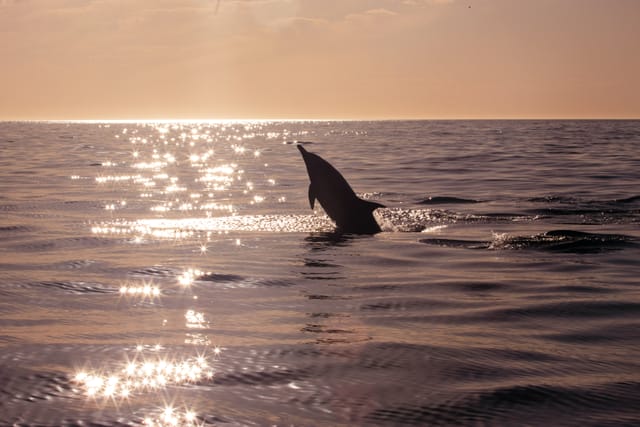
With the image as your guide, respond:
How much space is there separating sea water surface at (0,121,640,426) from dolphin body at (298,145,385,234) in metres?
0.45

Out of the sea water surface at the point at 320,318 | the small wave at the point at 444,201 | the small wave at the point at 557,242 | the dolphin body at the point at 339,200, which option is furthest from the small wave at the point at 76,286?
the small wave at the point at 444,201

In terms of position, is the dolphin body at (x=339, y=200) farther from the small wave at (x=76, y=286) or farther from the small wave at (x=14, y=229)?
the small wave at (x=76, y=286)

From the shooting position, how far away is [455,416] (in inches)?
188

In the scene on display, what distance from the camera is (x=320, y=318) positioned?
7.31 meters

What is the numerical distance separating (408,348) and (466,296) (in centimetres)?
242

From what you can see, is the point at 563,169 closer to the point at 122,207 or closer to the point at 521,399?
the point at 122,207

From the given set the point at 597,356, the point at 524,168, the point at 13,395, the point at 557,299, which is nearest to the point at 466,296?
the point at 557,299

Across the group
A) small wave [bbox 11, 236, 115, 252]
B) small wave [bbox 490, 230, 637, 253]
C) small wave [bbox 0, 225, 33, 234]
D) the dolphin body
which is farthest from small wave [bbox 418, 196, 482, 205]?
small wave [bbox 0, 225, 33, 234]

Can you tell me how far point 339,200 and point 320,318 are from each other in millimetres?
6743

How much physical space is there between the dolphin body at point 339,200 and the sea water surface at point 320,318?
45cm

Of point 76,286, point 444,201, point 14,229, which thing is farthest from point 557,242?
point 14,229

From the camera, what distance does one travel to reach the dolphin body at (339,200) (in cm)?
1384

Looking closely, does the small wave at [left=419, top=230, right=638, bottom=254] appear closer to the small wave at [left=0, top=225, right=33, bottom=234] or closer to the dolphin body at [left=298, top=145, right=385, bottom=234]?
the dolphin body at [left=298, top=145, right=385, bottom=234]

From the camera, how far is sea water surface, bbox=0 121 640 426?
4.96m
